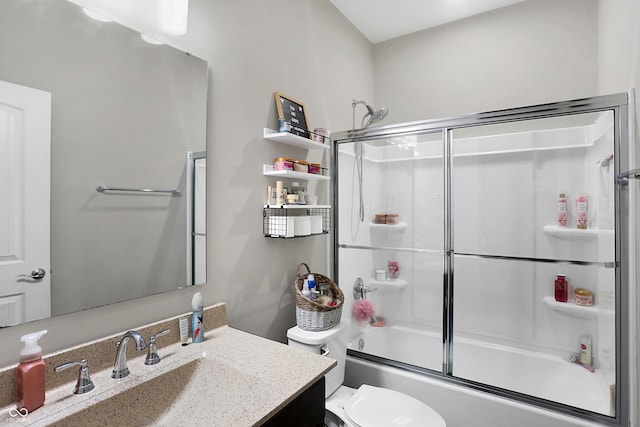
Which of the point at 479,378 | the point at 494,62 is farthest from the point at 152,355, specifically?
the point at 494,62

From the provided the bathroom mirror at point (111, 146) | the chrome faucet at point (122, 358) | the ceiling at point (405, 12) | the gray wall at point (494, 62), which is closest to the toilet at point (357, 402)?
the bathroom mirror at point (111, 146)

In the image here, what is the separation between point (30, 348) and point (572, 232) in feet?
7.63

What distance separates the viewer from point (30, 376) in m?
0.80

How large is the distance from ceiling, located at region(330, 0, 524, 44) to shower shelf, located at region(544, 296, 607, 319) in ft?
6.96

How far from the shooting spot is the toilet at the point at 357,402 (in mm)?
1410

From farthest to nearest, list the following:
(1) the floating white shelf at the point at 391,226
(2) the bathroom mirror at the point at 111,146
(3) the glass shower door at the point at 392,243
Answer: (1) the floating white shelf at the point at 391,226 < (3) the glass shower door at the point at 392,243 < (2) the bathroom mirror at the point at 111,146

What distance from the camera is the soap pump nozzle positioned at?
0.81 m

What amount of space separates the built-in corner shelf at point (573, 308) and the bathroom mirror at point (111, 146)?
79.3 inches

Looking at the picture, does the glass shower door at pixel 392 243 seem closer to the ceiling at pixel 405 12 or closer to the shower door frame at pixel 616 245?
the shower door frame at pixel 616 245

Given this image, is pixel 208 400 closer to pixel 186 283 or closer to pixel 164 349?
pixel 164 349

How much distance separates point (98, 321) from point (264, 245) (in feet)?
2.60

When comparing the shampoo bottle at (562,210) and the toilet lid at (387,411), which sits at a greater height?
the shampoo bottle at (562,210)

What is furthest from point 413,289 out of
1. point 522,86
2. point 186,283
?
point 522,86

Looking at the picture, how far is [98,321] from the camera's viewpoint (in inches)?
39.9
